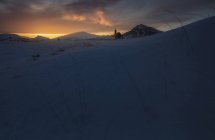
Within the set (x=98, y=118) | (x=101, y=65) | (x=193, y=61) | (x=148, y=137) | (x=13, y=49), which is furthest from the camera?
(x=13, y=49)

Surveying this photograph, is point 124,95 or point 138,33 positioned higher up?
point 124,95

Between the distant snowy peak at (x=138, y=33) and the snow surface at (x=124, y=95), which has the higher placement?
the snow surface at (x=124, y=95)

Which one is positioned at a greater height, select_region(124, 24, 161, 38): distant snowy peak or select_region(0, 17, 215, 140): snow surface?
select_region(0, 17, 215, 140): snow surface

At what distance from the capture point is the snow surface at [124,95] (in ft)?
8.74

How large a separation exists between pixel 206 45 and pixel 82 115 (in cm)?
221

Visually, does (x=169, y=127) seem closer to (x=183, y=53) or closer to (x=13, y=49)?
(x=183, y=53)

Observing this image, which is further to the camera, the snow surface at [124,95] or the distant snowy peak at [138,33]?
the distant snowy peak at [138,33]

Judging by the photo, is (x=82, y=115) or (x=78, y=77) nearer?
(x=82, y=115)

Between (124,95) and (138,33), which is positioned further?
(138,33)

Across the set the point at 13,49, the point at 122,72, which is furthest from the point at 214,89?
the point at 13,49

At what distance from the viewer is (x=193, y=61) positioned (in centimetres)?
358

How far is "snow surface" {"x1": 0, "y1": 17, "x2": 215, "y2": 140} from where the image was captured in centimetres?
266

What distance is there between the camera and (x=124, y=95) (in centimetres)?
323

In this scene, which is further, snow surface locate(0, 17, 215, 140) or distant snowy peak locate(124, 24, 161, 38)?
distant snowy peak locate(124, 24, 161, 38)
